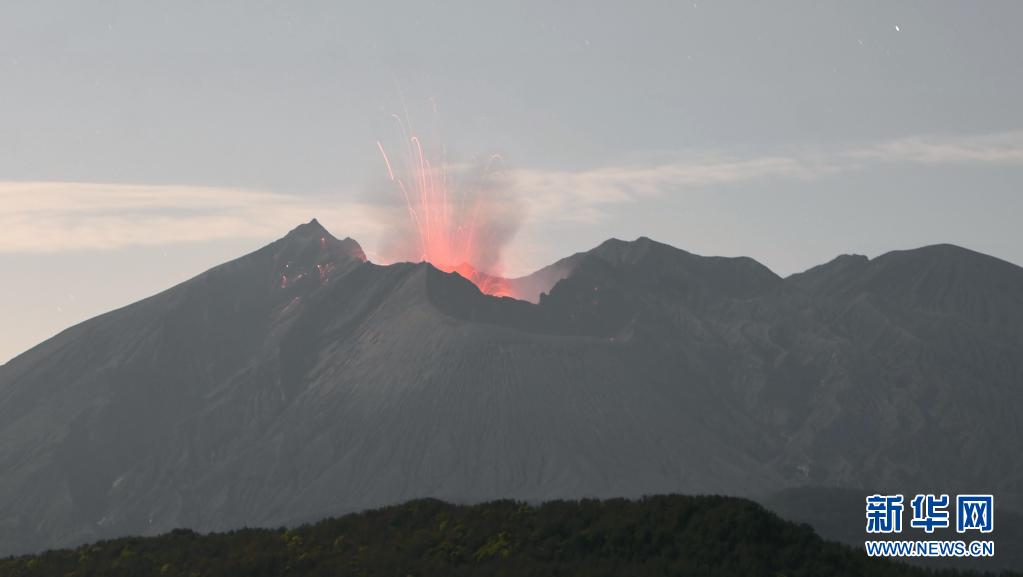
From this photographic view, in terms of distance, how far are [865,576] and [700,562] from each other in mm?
4933

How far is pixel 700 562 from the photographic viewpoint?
47031 millimetres

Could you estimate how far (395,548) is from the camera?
53312 millimetres

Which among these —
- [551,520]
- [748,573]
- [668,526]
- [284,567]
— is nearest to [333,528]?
[284,567]

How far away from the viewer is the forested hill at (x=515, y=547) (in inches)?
1847

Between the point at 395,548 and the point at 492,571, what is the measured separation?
562 cm

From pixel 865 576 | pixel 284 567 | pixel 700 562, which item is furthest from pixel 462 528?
pixel 865 576

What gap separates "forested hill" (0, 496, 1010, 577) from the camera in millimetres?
46906

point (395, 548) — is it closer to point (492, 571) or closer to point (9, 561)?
point (492, 571)

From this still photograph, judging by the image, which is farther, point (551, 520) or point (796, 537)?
point (551, 520)

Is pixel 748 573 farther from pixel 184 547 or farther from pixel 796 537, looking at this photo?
pixel 184 547

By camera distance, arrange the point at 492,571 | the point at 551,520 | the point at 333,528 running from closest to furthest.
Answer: the point at 492,571
the point at 551,520
the point at 333,528

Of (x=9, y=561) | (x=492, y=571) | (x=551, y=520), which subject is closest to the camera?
(x=492, y=571)

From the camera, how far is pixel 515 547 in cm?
5088

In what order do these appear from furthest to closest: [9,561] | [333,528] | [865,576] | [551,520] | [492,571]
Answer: [9,561] → [333,528] → [551,520] → [492,571] → [865,576]
